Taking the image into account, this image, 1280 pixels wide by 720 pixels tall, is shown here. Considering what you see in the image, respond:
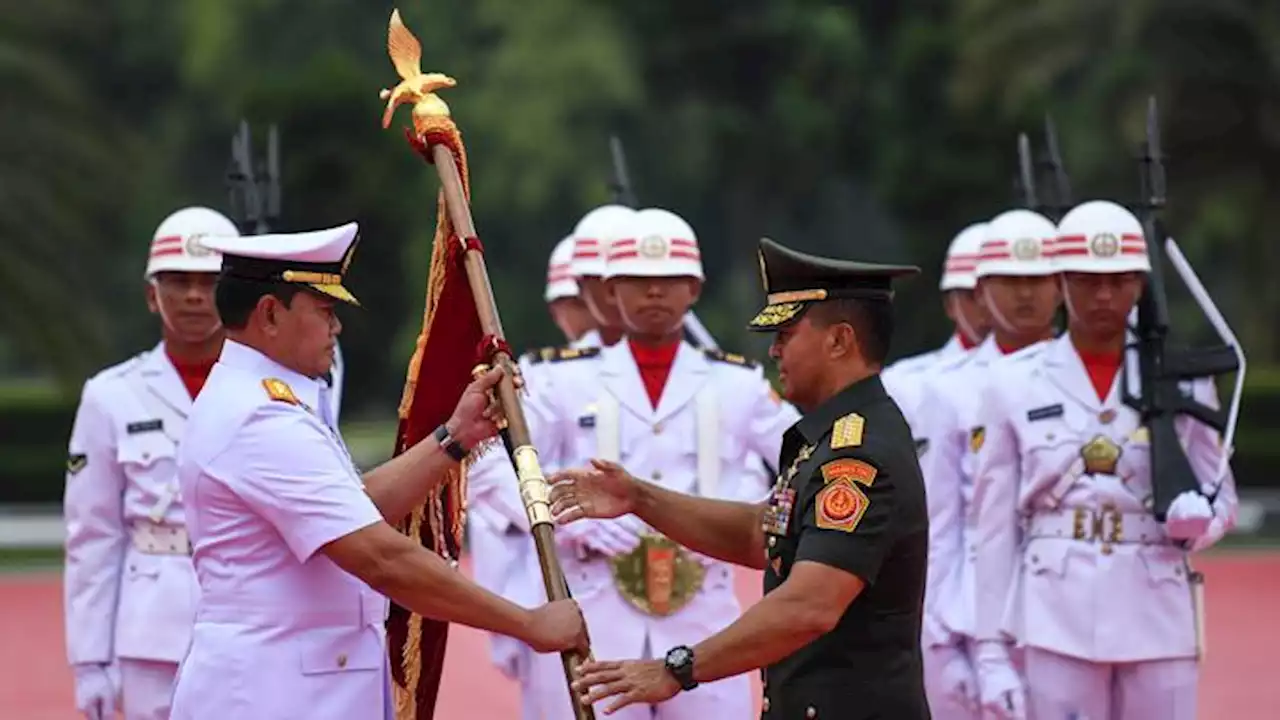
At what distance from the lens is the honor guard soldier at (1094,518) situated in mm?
8094

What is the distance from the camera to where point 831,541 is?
18.2 feet

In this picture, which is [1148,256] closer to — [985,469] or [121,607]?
[985,469]

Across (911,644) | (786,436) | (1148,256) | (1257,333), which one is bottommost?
(911,644)

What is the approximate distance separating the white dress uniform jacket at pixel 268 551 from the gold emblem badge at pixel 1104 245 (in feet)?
10.4

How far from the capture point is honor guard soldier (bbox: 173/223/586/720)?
579 centimetres

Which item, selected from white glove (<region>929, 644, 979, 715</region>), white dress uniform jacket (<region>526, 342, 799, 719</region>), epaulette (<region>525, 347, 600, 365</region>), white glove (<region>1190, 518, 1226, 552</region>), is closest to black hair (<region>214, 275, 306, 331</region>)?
white dress uniform jacket (<region>526, 342, 799, 719</region>)

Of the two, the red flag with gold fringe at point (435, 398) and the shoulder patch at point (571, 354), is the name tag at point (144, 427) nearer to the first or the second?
the shoulder patch at point (571, 354)

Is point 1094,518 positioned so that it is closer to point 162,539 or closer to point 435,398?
point 435,398

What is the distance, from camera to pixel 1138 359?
827cm

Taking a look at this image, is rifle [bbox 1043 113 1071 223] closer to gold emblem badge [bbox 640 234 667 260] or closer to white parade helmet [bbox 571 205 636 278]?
white parade helmet [bbox 571 205 636 278]

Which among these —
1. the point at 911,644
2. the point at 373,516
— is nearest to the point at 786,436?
the point at 911,644

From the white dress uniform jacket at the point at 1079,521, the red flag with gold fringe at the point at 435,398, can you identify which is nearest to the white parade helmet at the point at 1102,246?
the white dress uniform jacket at the point at 1079,521

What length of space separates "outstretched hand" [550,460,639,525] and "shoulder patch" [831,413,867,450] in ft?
2.97

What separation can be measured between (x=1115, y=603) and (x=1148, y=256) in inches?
52.4
